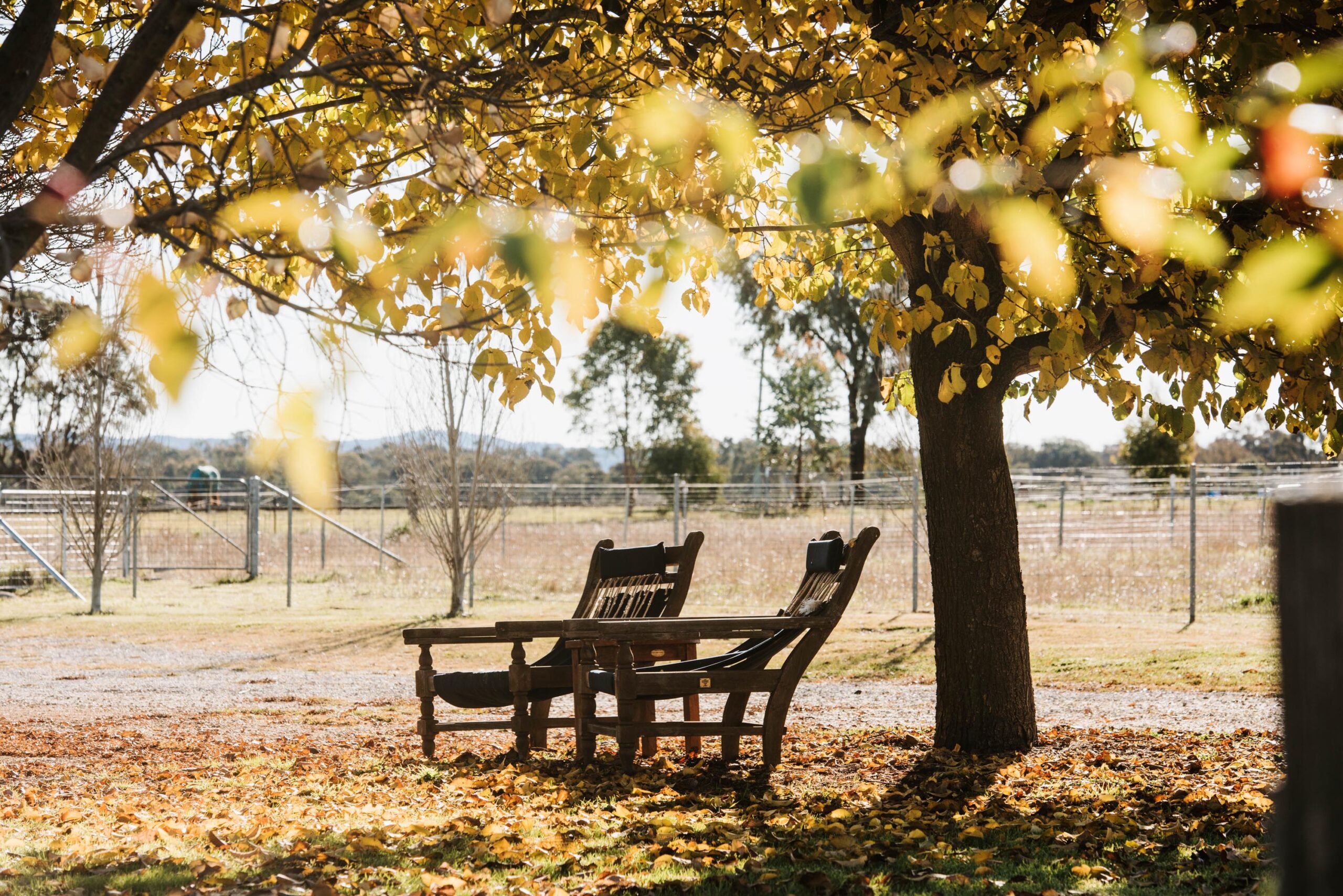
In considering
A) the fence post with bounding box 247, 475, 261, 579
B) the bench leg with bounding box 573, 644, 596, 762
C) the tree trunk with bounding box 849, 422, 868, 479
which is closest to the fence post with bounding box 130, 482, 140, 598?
the fence post with bounding box 247, 475, 261, 579

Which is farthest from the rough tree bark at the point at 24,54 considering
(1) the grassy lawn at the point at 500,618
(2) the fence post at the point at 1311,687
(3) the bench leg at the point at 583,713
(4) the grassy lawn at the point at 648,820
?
(1) the grassy lawn at the point at 500,618

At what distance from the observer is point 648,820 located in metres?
4.52

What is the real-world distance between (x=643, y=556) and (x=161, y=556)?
26093 millimetres

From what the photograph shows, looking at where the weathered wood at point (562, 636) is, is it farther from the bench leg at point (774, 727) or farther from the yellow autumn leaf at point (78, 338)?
the yellow autumn leaf at point (78, 338)

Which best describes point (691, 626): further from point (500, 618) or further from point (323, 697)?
point (500, 618)

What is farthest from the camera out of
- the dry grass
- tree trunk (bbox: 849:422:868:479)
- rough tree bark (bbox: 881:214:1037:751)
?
tree trunk (bbox: 849:422:868:479)

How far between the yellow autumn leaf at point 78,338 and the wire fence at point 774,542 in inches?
486

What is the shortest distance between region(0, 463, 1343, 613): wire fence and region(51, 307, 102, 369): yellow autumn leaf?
40.5 feet

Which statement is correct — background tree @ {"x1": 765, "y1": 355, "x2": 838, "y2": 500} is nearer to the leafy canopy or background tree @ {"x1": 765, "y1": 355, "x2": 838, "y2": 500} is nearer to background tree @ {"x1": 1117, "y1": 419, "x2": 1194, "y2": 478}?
background tree @ {"x1": 1117, "y1": 419, "x2": 1194, "y2": 478}

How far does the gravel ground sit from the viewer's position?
7816 millimetres

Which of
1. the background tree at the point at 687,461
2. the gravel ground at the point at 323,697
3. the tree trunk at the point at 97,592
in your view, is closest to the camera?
the gravel ground at the point at 323,697

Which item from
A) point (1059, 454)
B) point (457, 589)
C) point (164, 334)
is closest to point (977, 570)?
point (164, 334)

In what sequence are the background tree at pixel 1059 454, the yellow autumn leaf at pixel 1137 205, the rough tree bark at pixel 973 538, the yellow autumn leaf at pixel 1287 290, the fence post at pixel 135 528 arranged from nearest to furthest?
the yellow autumn leaf at pixel 1287 290, the yellow autumn leaf at pixel 1137 205, the rough tree bark at pixel 973 538, the fence post at pixel 135 528, the background tree at pixel 1059 454

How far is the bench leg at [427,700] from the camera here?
6379mm
